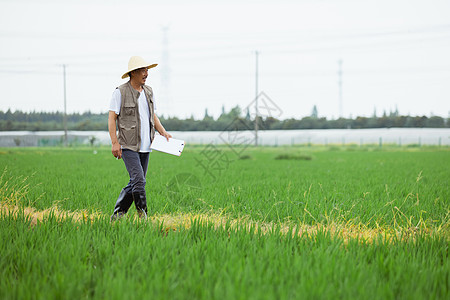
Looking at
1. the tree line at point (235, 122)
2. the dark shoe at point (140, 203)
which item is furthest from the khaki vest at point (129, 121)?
the tree line at point (235, 122)

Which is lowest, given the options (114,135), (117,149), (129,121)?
(117,149)

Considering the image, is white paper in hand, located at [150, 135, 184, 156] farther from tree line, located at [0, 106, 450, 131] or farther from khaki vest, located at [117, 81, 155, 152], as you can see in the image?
tree line, located at [0, 106, 450, 131]

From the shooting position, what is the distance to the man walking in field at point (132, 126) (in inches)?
121

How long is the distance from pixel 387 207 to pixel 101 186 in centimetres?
409

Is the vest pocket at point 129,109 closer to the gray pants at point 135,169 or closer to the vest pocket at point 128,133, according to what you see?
the vest pocket at point 128,133

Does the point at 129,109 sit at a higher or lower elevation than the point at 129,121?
higher

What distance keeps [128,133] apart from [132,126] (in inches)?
3.0

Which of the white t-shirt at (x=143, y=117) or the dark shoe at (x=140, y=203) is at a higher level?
the white t-shirt at (x=143, y=117)

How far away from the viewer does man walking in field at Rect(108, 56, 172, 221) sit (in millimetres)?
3070

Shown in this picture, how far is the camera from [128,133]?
3.10m

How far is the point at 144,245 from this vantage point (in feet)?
7.45

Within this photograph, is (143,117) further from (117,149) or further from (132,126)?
(117,149)

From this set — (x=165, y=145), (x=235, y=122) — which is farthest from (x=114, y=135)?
(x=235, y=122)

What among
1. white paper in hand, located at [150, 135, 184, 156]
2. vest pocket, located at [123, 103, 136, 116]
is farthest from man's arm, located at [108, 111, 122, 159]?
white paper in hand, located at [150, 135, 184, 156]
